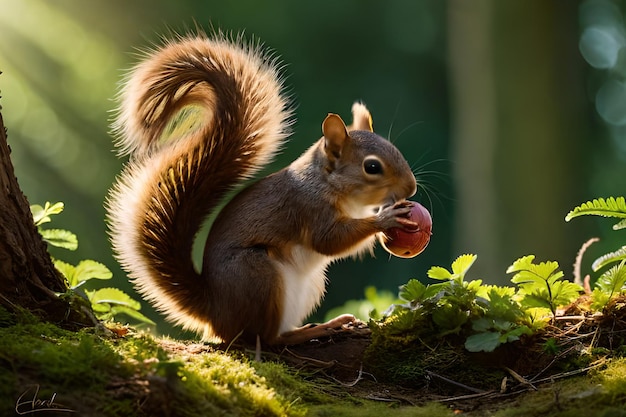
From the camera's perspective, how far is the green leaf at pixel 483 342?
147 cm

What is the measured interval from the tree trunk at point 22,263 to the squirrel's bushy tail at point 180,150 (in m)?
0.31

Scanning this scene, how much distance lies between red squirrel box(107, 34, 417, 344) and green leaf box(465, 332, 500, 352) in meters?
0.40

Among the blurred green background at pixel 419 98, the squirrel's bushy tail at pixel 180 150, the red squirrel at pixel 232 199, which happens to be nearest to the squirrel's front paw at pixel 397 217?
the red squirrel at pixel 232 199

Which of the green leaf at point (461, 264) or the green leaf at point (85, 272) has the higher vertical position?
the green leaf at point (461, 264)

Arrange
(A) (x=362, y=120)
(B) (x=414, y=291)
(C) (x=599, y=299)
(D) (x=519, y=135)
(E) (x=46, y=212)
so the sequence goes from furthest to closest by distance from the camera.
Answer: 1. (D) (x=519, y=135)
2. (A) (x=362, y=120)
3. (E) (x=46, y=212)
4. (B) (x=414, y=291)
5. (C) (x=599, y=299)

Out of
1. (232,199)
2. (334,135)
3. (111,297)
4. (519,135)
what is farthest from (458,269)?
(519,135)

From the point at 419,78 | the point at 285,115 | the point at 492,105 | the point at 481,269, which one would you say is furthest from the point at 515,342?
the point at 419,78

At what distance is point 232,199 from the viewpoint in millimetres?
1977

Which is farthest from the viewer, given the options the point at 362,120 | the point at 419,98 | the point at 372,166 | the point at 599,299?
the point at 419,98

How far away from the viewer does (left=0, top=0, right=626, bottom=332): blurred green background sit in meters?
4.13

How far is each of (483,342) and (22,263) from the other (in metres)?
0.95

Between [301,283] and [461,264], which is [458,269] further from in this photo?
[301,283]

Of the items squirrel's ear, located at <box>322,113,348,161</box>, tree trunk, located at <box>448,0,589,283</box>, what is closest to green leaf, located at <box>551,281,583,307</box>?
squirrel's ear, located at <box>322,113,348,161</box>

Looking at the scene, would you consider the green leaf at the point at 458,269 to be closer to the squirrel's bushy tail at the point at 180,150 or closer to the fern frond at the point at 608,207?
the fern frond at the point at 608,207
